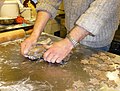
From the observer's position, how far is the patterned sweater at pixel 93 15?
2.68 ft

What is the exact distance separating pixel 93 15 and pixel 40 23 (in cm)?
29

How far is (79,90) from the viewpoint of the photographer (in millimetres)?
644

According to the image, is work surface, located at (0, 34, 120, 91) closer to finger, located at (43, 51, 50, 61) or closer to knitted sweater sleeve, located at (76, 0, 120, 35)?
finger, located at (43, 51, 50, 61)

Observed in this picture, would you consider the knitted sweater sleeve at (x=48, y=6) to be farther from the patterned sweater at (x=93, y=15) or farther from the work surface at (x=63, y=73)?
the work surface at (x=63, y=73)

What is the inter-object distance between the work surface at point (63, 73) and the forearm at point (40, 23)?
0.11 meters

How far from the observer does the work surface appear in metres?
0.66

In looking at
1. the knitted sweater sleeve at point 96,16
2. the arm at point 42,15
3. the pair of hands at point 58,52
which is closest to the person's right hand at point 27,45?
the arm at point 42,15

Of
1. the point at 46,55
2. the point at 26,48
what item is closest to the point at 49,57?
the point at 46,55

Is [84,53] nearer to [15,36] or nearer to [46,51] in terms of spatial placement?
[46,51]

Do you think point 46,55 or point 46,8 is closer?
point 46,55

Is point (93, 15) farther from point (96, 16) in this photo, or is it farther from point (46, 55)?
point (46, 55)

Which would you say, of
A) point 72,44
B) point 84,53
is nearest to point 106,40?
point 84,53

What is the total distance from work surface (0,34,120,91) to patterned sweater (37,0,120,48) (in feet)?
0.36

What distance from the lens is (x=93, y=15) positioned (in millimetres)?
818
